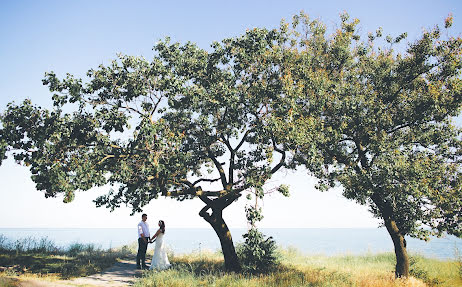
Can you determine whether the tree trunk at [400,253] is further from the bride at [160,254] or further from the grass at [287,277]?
the bride at [160,254]

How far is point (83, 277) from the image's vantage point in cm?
1484

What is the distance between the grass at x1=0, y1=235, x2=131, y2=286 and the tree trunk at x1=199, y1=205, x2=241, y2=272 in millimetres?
7033

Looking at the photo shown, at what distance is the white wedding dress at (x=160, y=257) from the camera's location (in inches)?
669

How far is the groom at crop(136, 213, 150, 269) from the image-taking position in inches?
668

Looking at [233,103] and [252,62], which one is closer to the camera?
[233,103]

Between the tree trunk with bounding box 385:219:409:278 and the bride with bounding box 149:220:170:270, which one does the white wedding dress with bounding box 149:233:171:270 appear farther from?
the tree trunk with bounding box 385:219:409:278

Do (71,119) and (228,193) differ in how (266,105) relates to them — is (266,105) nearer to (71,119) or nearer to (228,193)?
(228,193)

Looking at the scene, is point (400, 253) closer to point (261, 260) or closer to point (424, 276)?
point (424, 276)

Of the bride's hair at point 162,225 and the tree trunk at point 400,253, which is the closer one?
the tree trunk at point 400,253

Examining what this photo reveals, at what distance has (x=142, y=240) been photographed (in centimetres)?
1694

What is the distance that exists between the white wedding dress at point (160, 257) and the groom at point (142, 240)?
638 millimetres

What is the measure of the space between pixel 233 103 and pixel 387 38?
10.5 metres

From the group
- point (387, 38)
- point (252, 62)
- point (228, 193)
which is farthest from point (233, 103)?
point (387, 38)

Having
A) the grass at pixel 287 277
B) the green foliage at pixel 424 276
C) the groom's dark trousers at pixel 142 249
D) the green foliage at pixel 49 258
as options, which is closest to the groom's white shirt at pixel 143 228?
the groom's dark trousers at pixel 142 249
